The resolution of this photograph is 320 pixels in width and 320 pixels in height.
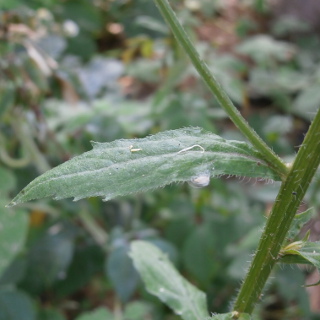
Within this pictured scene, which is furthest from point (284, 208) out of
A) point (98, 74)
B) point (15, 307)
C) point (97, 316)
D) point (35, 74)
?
point (98, 74)

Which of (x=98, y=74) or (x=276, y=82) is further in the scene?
(x=276, y=82)

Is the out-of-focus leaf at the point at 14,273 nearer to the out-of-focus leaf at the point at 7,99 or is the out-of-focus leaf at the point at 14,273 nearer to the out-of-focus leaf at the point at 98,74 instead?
the out-of-focus leaf at the point at 7,99

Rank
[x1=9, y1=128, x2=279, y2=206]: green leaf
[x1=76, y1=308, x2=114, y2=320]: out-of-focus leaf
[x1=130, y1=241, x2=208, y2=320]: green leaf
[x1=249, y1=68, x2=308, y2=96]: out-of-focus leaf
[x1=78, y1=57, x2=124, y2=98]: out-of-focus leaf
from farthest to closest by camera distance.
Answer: [x1=249, y1=68, x2=308, y2=96]: out-of-focus leaf < [x1=78, y1=57, x2=124, y2=98]: out-of-focus leaf < [x1=76, y1=308, x2=114, y2=320]: out-of-focus leaf < [x1=130, y1=241, x2=208, y2=320]: green leaf < [x1=9, y1=128, x2=279, y2=206]: green leaf

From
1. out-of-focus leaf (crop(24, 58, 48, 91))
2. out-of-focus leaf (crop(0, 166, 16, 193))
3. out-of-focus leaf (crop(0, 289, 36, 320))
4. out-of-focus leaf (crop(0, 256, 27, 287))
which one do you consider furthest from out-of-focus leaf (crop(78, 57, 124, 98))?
out-of-focus leaf (crop(0, 289, 36, 320))

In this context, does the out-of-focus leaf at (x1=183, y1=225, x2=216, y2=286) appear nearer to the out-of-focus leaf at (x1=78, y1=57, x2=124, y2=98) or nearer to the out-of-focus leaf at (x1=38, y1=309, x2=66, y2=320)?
the out-of-focus leaf at (x1=38, y1=309, x2=66, y2=320)

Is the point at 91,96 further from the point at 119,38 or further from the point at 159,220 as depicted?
the point at 119,38

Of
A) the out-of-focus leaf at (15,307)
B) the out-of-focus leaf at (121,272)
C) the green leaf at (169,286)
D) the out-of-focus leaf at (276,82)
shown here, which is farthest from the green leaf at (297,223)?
the out-of-focus leaf at (276,82)

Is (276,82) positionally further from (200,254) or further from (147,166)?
(147,166)
